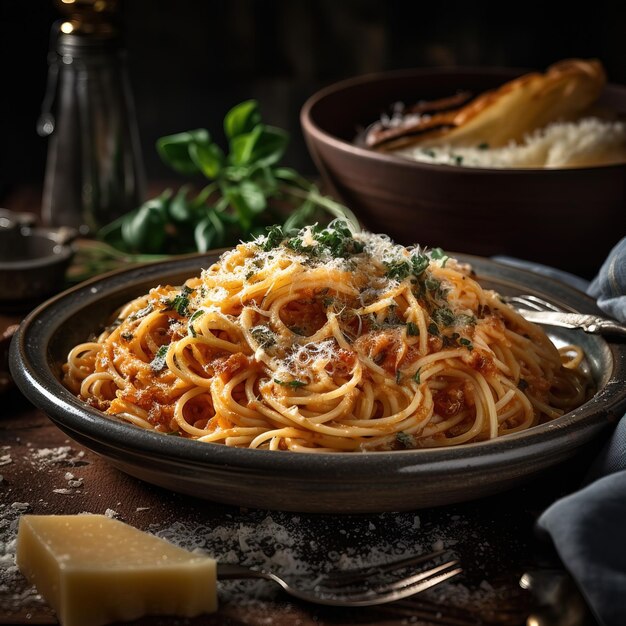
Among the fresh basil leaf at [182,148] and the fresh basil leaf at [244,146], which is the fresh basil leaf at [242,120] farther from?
the fresh basil leaf at [182,148]

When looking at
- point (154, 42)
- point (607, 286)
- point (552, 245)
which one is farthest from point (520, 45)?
point (607, 286)

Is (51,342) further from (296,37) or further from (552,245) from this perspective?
(296,37)

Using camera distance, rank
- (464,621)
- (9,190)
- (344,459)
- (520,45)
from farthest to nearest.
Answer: (520,45) → (9,190) → (344,459) → (464,621)

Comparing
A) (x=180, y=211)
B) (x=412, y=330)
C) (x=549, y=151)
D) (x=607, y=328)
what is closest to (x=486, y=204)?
(x=549, y=151)

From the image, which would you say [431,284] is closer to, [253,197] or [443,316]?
[443,316]

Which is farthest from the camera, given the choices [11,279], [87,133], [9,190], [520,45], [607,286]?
[520,45]

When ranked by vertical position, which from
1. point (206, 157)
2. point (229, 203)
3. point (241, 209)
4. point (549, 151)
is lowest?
point (229, 203)

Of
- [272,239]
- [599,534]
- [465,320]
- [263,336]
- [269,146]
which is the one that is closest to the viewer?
[599,534]

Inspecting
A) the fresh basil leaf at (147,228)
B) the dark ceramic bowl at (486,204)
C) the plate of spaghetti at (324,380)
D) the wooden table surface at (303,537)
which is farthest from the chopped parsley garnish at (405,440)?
the fresh basil leaf at (147,228)
